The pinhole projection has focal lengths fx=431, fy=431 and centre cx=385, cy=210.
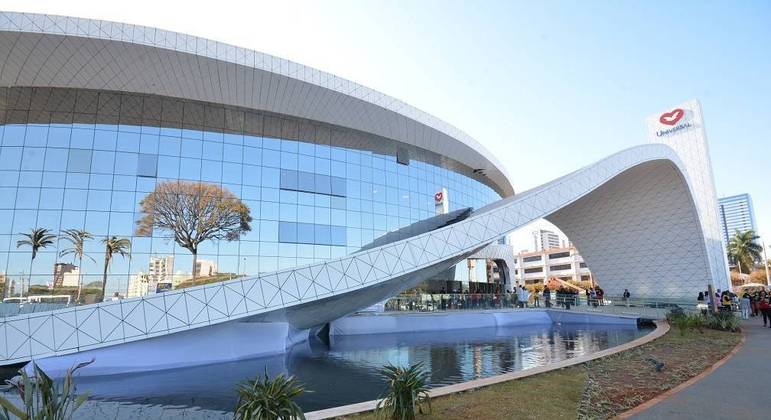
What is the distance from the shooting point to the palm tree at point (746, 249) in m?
75.3

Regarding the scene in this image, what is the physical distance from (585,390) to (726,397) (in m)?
2.21

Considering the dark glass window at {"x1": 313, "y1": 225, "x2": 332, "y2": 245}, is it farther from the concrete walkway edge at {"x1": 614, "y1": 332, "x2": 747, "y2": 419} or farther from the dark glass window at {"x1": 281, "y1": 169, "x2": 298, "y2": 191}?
the concrete walkway edge at {"x1": 614, "y1": 332, "x2": 747, "y2": 419}

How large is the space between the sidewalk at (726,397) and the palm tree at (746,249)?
8375 cm

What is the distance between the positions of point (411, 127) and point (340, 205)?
26.0 ft

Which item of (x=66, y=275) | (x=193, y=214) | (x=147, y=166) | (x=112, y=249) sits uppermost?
(x=147, y=166)

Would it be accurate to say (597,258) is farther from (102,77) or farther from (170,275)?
(102,77)

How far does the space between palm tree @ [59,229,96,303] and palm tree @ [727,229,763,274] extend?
94.4 meters

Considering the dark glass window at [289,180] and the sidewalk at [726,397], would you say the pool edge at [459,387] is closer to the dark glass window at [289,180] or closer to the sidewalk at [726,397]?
→ the sidewalk at [726,397]

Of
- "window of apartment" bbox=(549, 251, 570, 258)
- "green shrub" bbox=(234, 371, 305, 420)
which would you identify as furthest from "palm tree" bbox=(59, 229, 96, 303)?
"window of apartment" bbox=(549, 251, 570, 258)

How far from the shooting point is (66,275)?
76.1 feet

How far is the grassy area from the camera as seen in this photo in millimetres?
6859

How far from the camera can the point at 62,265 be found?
75.6 feet

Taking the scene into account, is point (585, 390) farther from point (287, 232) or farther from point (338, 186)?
point (338, 186)

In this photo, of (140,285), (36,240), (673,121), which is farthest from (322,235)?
(673,121)
